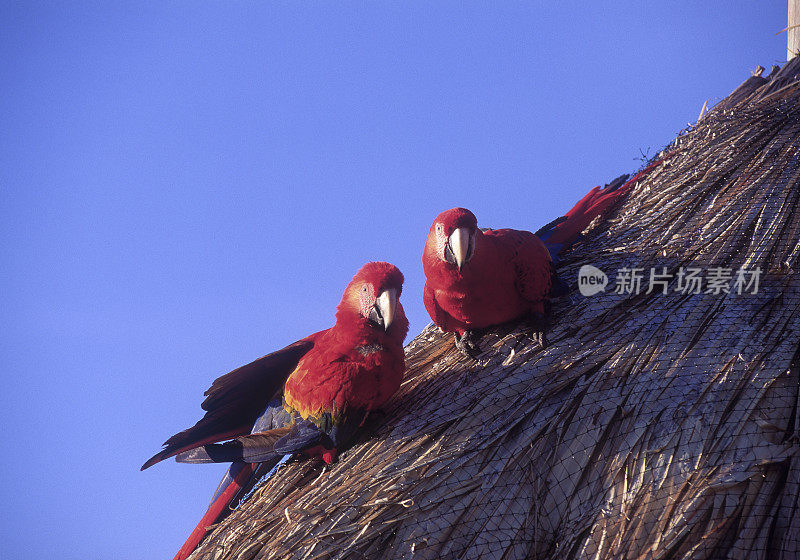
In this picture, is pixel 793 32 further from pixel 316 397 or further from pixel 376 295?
pixel 316 397

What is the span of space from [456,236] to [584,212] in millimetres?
989

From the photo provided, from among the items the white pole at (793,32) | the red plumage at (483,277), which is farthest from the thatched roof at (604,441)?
the white pole at (793,32)

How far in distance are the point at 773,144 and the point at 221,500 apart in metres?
2.70

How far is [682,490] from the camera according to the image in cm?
169

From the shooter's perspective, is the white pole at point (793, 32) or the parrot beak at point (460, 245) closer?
the parrot beak at point (460, 245)

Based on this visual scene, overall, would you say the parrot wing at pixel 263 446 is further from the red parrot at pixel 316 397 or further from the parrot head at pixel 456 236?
the parrot head at pixel 456 236

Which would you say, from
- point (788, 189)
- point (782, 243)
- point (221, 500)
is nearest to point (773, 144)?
point (788, 189)

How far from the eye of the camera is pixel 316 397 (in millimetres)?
2016

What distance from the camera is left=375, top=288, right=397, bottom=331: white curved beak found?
200 centimetres

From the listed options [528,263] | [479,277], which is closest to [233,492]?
[479,277]

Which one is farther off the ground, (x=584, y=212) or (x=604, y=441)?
(x=584, y=212)

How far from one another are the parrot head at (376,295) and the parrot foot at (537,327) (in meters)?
0.51

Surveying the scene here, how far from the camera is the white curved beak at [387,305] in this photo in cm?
200

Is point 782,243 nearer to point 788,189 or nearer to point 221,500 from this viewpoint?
point 788,189
